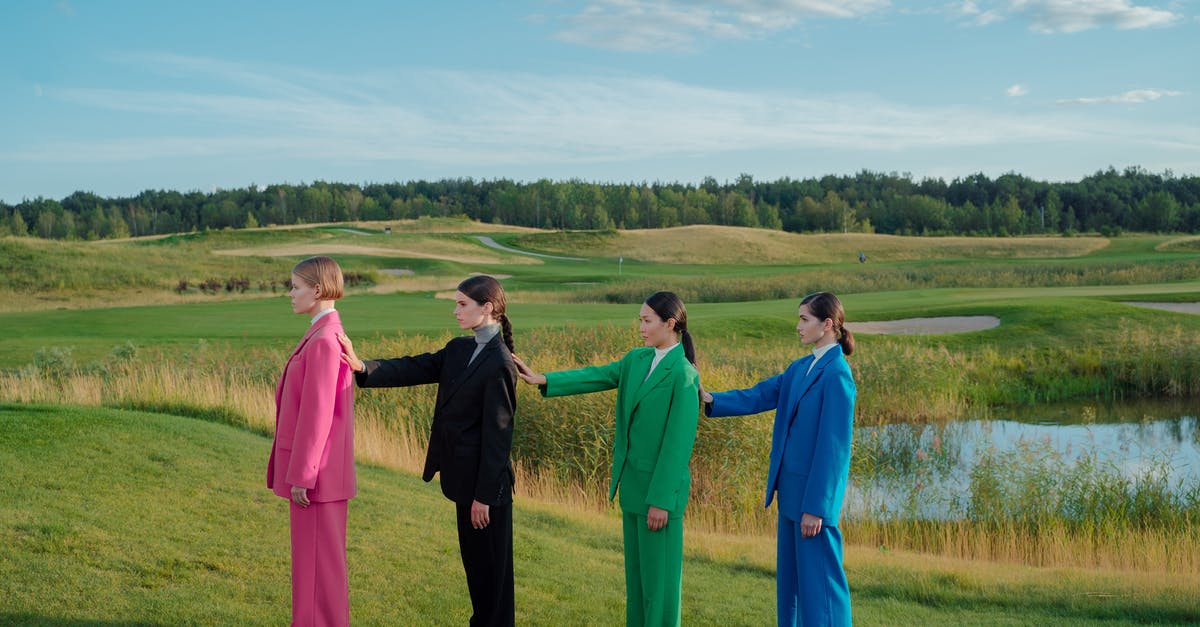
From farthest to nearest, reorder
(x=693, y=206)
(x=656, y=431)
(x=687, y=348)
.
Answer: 1. (x=693, y=206)
2. (x=687, y=348)
3. (x=656, y=431)

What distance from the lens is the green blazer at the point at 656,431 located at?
5078 mm

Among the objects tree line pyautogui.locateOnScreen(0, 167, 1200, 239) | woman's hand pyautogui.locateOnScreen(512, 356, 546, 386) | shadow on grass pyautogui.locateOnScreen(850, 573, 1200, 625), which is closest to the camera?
woman's hand pyautogui.locateOnScreen(512, 356, 546, 386)

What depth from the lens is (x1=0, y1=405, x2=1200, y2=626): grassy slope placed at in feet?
20.2

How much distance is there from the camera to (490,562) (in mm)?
5320

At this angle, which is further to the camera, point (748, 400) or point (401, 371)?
point (748, 400)

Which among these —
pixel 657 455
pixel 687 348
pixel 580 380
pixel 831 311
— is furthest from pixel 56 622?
pixel 831 311

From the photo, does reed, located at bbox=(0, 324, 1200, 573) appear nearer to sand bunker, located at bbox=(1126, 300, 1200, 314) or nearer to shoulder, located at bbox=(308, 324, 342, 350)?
sand bunker, located at bbox=(1126, 300, 1200, 314)

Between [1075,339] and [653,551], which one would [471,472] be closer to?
[653,551]

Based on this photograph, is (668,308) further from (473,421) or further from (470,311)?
(473,421)

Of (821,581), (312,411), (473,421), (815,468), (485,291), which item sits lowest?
(821,581)

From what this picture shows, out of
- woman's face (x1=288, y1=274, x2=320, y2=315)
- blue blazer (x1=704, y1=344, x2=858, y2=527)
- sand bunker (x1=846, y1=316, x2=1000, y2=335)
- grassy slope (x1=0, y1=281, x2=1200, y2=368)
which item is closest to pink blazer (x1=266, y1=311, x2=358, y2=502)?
woman's face (x1=288, y1=274, x2=320, y2=315)

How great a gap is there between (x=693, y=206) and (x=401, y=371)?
133 meters

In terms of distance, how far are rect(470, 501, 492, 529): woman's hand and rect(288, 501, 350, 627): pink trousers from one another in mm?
673

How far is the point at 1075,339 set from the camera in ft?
74.4
